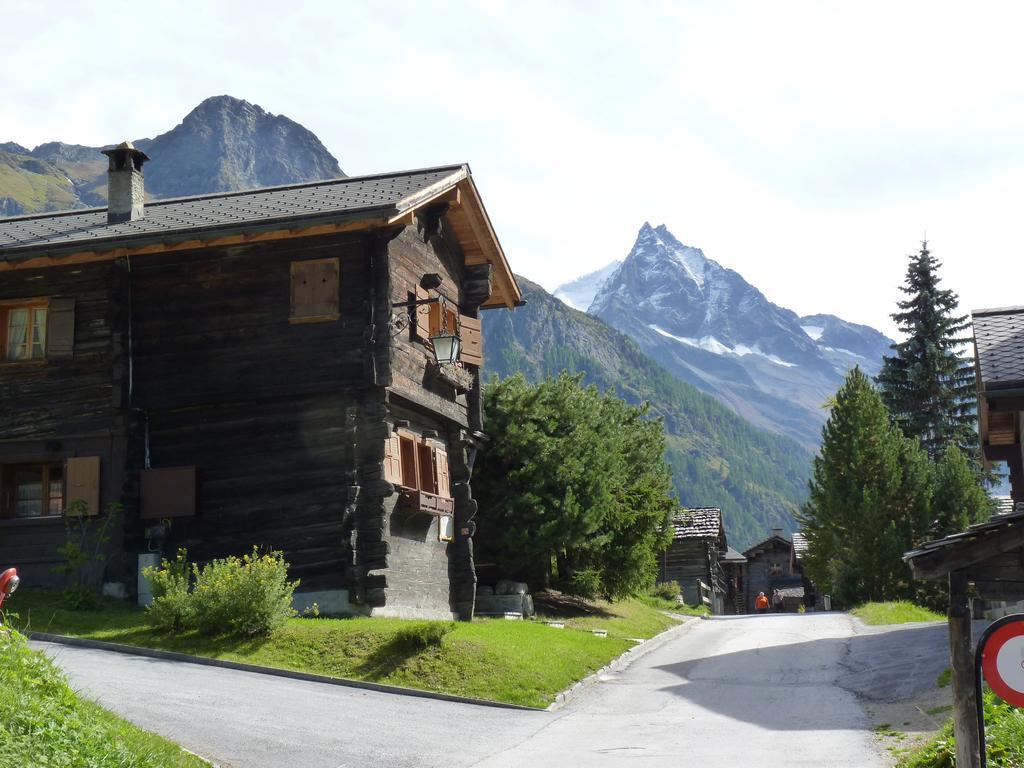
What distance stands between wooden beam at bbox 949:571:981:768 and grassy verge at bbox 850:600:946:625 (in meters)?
21.8

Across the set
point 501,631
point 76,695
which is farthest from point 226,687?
point 501,631

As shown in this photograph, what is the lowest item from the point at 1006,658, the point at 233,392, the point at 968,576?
the point at 1006,658

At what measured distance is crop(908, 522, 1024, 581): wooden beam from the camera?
9.27 m

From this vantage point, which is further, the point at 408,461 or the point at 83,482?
the point at 408,461

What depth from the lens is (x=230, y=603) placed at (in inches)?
724

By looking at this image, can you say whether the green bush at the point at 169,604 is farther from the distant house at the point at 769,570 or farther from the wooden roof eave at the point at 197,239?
the distant house at the point at 769,570

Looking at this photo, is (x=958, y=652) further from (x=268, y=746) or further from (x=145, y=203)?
(x=145, y=203)

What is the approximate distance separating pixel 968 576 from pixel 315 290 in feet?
50.8

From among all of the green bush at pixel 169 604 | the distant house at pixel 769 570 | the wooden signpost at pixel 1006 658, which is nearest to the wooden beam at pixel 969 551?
the wooden signpost at pixel 1006 658

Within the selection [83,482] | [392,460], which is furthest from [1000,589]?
[83,482]

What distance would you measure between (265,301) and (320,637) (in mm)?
7488

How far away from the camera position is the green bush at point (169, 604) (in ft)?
61.6

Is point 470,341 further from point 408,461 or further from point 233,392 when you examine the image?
point 233,392

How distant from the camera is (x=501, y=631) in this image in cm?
2162
